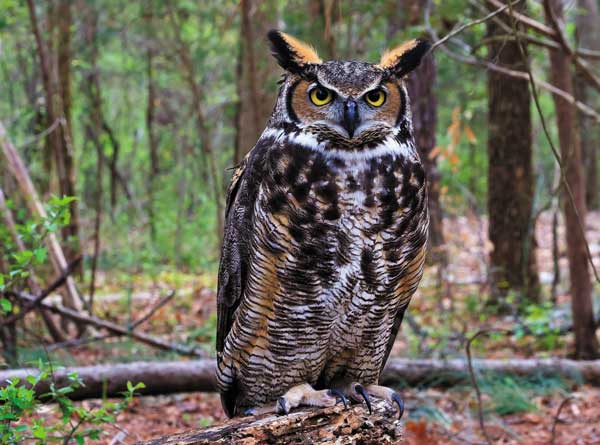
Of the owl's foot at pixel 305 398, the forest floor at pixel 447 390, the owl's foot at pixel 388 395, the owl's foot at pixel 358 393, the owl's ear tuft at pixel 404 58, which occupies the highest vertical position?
the owl's ear tuft at pixel 404 58

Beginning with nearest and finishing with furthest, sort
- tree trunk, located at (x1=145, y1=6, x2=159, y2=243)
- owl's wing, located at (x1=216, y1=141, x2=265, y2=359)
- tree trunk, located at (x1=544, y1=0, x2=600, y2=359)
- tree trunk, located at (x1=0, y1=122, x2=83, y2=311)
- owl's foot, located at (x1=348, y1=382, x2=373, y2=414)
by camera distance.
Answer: owl's wing, located at (x1=216, y1=141, x2=265, y2=359) → owl's foot, located at (x1=348, y1=382, x2=373, y2=414) → tree trunk, located at (x1=544, y1=0, x2=600, y2=359) → tree trunk, located at (x1=0, y1=122, x2=83, y2=311) → tree trunk, located at (x1=145, y1=6, x2=159, y2=243)

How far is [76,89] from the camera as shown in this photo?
35.5 feet

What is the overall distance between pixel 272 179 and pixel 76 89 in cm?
926

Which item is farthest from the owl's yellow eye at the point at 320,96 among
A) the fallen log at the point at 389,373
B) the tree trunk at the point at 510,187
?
the tree trunk at the point at 510,187

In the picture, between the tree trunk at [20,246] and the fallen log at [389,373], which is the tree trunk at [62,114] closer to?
the tree trunk at [20,246]

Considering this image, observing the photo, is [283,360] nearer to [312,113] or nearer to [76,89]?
[312,113]

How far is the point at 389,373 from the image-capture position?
464cm

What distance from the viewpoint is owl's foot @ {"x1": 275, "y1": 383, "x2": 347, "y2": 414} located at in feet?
8.83

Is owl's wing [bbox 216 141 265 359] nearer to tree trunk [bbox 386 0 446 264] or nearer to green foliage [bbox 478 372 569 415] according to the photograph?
green foliage [bbox 478 372 569 415]

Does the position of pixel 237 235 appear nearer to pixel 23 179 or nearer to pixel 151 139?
pixel 23 179

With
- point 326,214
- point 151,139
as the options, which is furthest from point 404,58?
point 151,139

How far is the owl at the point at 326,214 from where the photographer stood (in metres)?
2.43

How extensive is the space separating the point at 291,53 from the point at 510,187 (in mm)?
5073

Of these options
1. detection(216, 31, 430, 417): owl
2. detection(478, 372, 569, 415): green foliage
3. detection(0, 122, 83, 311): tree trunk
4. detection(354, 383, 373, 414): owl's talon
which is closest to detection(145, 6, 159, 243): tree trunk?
detection(0, 122, 83, 311): tree trunk
